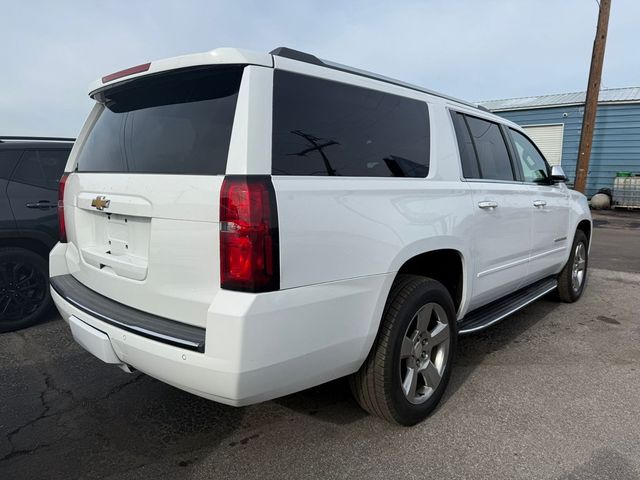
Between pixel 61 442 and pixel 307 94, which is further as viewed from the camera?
pixel 61 442

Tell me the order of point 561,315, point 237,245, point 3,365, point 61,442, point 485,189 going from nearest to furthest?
point 237,245
point 61,442
point 485,189
point 3,365
point 561,315

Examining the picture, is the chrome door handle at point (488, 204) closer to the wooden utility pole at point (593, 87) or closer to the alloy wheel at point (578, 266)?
the alloy wheel at point (578, 266)

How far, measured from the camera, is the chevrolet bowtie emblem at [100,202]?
234 cm

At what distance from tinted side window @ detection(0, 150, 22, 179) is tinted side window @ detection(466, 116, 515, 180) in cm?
411

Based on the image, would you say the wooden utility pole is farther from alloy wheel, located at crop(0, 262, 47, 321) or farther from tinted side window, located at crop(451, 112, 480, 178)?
alloy wheel, located at crop(0, 262, 47, 321)

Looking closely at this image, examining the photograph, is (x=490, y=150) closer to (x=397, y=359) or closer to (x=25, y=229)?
(x=397, y=359)

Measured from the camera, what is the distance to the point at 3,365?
3510mm

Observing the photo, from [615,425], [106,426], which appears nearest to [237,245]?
[106,426]

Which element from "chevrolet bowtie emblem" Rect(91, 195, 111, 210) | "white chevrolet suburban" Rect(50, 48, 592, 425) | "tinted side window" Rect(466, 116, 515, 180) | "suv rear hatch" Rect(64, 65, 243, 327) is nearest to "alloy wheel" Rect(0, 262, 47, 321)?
"white chevrolet suburban" Rect(50, 48, 592, 425)

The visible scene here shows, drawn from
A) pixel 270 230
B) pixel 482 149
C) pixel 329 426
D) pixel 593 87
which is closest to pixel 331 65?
pixel 270 230

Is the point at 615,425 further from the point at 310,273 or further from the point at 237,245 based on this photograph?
the point at 237,245

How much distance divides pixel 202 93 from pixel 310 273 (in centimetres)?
96

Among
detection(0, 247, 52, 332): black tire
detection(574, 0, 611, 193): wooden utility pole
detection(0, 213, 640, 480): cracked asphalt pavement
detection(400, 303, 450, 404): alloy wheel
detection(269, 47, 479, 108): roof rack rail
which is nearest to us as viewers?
detection(269, 47, 479, 108): roof rack rail

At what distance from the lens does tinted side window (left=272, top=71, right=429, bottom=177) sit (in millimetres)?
1971
